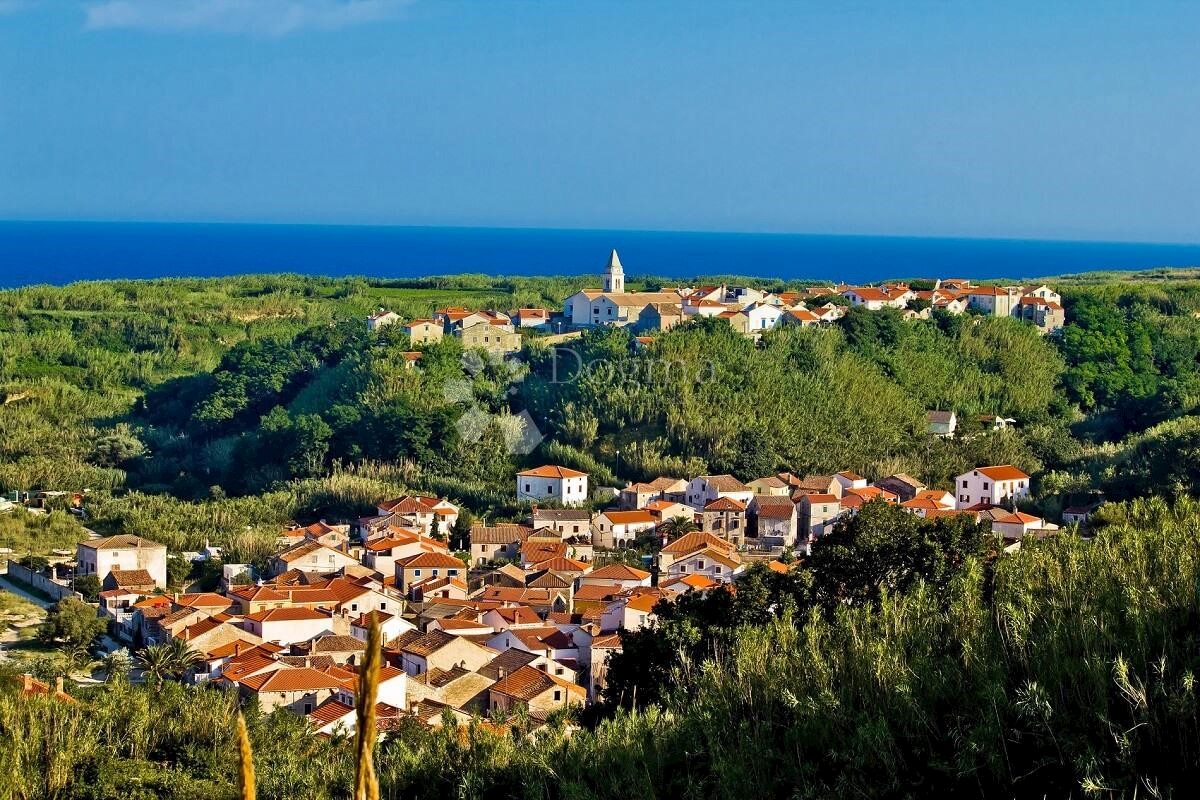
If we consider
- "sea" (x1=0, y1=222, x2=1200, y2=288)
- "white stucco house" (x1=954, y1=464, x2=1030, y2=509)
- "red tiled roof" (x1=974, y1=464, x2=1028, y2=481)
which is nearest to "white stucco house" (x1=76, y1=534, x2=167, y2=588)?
"white stucco house" (x1=954, y1=464, x2=1030, y2=509)

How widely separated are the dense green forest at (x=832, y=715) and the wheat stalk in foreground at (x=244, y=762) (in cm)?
787

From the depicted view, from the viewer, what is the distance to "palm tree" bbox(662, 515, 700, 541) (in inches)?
1232

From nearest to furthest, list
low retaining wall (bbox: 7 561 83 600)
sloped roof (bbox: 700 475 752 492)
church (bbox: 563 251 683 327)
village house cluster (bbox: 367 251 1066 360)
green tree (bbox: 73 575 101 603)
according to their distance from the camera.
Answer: green tree (bbox: 73 575 101 603), low retaining wall (bbox: 7 561 83 600), sloped roof (bbox: 700 475 752 492), village house cluster (bbox: 367 251 1066 360), church (bbox: 563 251 683 327)

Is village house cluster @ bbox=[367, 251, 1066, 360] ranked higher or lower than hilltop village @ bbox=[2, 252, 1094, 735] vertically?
higher

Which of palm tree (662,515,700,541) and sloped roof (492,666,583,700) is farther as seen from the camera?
palm tree (662,515,700,541)

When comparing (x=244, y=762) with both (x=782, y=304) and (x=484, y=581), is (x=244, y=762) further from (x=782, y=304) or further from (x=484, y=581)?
(x=782, y=304)

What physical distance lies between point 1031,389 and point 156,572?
27.7m

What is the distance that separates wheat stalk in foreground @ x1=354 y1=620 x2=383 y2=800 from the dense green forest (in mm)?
7760

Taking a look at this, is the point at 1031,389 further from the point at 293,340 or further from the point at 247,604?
the point at 247,604

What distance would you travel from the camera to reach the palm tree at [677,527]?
31281mm

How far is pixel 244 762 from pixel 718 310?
4426 centimetres

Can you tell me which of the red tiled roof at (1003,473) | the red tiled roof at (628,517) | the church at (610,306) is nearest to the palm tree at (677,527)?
the red tiled roof at (628,517)

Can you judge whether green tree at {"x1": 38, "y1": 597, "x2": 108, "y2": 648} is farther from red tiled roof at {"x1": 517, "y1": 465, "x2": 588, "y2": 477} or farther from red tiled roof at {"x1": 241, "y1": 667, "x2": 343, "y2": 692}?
red tiled roof at {"x1": 517, "y1": 465, "x2": 588, "y2": 477}

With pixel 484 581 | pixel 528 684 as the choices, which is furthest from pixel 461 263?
pixel 528 684
